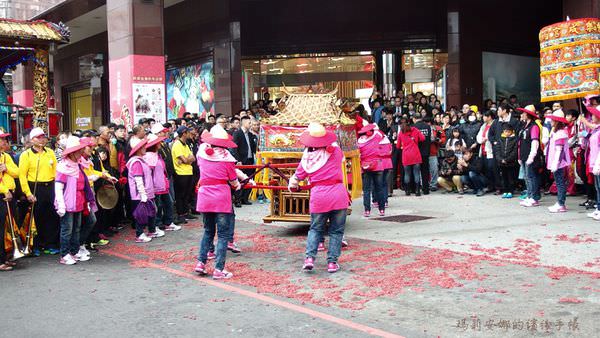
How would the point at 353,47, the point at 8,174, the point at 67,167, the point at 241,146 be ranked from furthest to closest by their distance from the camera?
the point at 353,47 < the point at 241,146 < the point at 67,167 < the point at 8,174

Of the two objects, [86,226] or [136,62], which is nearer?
[86,226]

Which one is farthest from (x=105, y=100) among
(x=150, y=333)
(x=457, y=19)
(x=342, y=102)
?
(x=150, y=333)

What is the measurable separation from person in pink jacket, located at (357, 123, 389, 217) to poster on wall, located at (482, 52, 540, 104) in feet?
40.2

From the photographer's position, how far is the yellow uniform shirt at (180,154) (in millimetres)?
12289

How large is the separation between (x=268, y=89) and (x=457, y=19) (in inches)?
277

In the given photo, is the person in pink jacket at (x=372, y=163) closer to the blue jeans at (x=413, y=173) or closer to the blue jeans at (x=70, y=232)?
the blue jeans at (x=413, y=173)

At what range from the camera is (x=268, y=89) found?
2473 cm

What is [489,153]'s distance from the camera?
1477 centimetres

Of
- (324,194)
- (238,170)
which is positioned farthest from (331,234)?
(238,170)

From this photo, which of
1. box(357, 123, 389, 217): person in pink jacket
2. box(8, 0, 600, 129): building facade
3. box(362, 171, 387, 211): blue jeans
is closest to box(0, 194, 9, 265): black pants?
box(357, 123, 389, 217): person in pink jacket

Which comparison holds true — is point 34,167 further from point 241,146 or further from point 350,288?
point 241,146

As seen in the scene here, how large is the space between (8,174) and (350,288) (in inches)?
192

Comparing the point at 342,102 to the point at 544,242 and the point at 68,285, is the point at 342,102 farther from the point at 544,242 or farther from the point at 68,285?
the point at 68,285

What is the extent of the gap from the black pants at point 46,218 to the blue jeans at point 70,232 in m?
0.69
